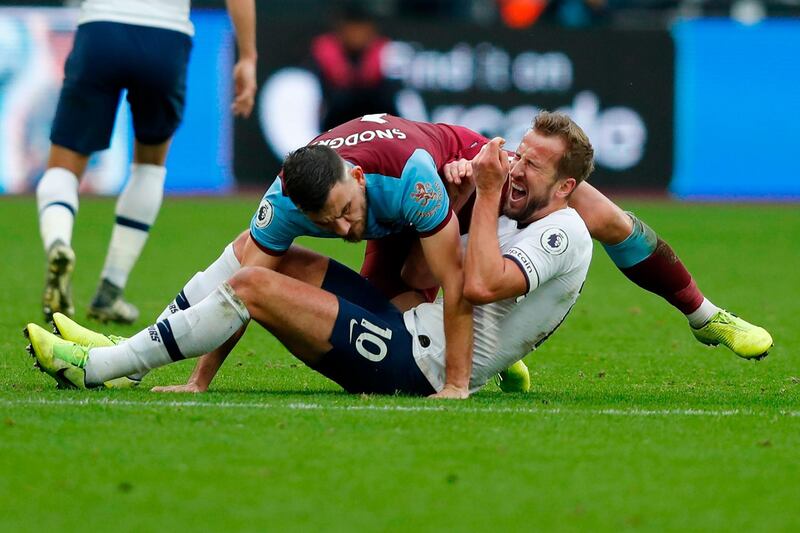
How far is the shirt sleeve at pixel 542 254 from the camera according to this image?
534 cm

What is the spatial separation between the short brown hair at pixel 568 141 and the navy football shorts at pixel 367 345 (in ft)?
2.75

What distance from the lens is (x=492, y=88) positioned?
1686cm

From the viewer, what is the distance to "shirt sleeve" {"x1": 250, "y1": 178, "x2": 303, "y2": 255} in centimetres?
535

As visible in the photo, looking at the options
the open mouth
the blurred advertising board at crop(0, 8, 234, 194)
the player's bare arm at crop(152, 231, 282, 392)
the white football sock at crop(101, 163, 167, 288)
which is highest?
the open mouth

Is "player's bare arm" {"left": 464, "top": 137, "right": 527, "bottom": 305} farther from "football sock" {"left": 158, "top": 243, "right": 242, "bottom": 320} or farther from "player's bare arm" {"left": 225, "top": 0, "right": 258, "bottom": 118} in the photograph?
"player's bare arm" {"left": 225, "top": 0, "right": 258, "bottom": 118}

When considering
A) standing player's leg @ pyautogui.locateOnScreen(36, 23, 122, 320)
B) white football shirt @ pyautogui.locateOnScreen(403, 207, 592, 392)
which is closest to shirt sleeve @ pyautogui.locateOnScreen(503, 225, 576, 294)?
white football shirt @ pyautogui.locateOnScreen(403, 207, 592, 392)

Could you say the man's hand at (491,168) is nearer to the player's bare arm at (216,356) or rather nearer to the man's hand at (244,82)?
the player's bare arm at (216,356)

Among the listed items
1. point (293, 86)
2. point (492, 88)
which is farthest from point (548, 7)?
point (293, 86)

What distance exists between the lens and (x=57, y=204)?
7.73 m

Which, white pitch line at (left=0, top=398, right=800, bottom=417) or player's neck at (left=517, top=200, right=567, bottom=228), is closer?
white pitch line at (left=0, top=398, right=800, bottom=417)

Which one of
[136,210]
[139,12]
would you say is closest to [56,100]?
[136,210]

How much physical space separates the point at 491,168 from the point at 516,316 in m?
0.58

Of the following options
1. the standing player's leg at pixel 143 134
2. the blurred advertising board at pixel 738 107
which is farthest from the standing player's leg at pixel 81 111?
the blurred advertising board at pixel 738 107

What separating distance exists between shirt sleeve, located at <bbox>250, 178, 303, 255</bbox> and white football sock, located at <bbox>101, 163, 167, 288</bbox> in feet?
9.33
